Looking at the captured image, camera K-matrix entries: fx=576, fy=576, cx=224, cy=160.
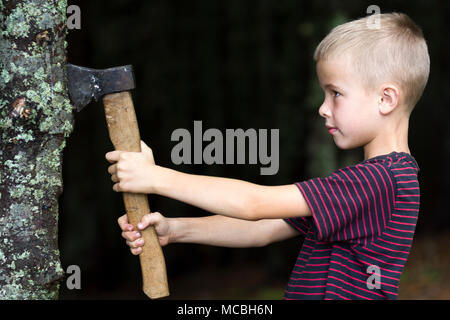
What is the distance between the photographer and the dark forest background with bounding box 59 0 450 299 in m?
7.54

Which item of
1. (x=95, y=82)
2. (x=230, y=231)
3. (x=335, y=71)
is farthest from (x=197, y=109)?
(x=95, y=82)

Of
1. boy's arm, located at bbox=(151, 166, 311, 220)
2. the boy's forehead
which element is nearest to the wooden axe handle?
boy's arm, located at bbox=(151, 166, 311, 220)

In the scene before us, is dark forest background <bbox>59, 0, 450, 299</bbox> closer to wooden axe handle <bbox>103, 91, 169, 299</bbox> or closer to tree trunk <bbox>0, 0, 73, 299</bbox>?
wooden axe handle <bbox>103, 91, 169, 299</bbox>

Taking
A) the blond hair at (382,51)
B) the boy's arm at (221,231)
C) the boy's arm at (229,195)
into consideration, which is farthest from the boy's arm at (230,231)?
the blond hair at (382,51)

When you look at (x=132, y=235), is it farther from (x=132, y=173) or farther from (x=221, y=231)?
(x=221, y=231)

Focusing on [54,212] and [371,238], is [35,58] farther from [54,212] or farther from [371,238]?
[371,238]

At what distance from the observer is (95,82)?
229 centimetres

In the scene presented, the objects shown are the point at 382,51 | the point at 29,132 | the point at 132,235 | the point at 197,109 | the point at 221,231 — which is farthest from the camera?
the point at 197,109

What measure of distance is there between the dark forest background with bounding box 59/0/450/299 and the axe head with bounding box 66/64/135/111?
5009 millimetres

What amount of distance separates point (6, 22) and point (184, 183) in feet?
3.01

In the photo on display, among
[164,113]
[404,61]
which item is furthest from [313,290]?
[164,113]

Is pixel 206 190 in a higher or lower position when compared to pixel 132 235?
higher

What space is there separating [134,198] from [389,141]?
1142 mm

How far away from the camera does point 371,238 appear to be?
242cm
